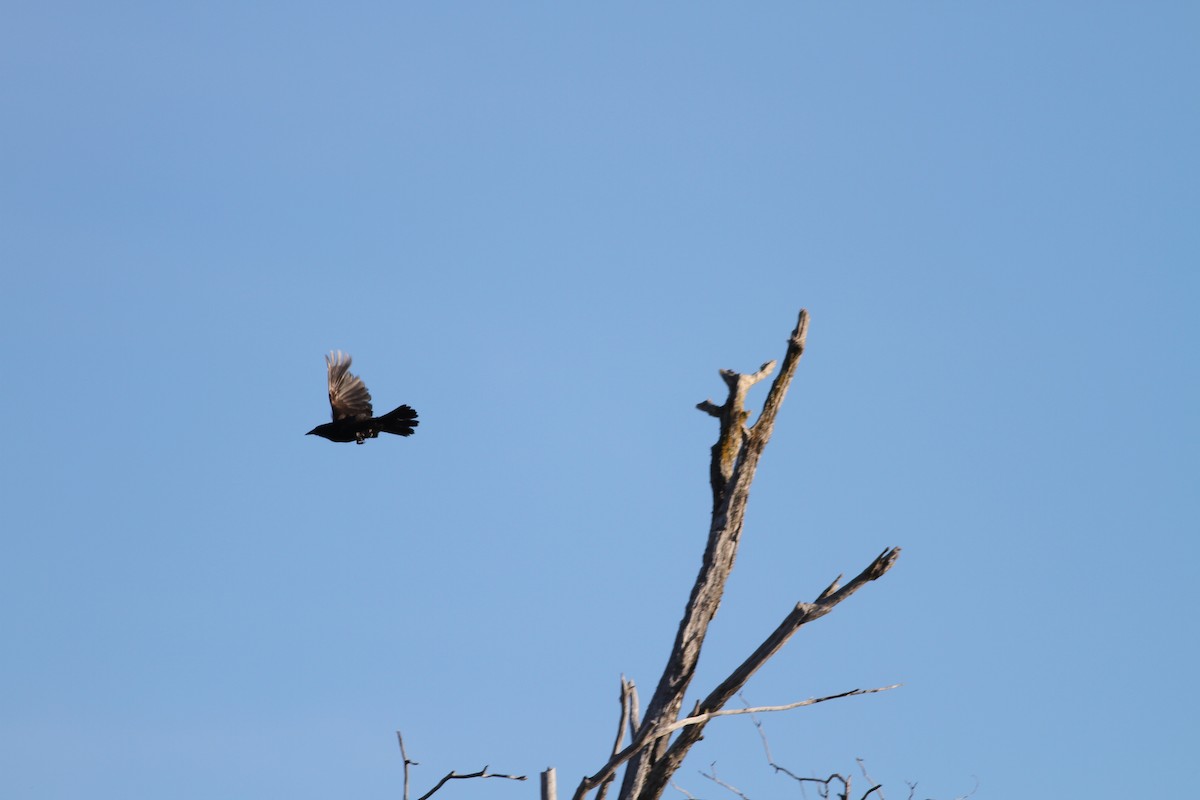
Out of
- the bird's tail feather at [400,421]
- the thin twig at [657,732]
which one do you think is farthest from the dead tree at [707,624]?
the bird's tail feather at [400,421]

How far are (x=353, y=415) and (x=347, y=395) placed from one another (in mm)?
292

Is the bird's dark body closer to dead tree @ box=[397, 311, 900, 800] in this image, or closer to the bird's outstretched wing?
the bird's outstretched wing

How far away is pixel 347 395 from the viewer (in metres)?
14.7

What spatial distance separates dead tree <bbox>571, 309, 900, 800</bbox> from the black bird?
8425 mm

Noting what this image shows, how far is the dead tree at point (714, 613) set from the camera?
17.5ft

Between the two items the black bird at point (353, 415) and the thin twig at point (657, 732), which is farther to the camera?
the black bird at point (353, 415)

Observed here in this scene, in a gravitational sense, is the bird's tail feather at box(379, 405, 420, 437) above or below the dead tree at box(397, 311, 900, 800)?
above

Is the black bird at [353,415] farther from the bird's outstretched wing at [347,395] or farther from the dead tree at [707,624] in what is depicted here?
the dead tree at [707,624]

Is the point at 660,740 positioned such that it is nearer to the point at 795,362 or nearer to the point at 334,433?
the point at 795,362

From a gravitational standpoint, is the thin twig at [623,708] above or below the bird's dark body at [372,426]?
below

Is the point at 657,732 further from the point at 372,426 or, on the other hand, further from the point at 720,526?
the point at 372,426

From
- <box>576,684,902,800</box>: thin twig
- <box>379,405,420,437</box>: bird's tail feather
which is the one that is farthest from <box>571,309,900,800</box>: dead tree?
<box>379,405,420,437</box>: bird's tail feather

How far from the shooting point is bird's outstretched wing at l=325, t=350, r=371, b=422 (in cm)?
1456

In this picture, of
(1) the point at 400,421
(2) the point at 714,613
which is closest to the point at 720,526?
(2) the point at 714,613
